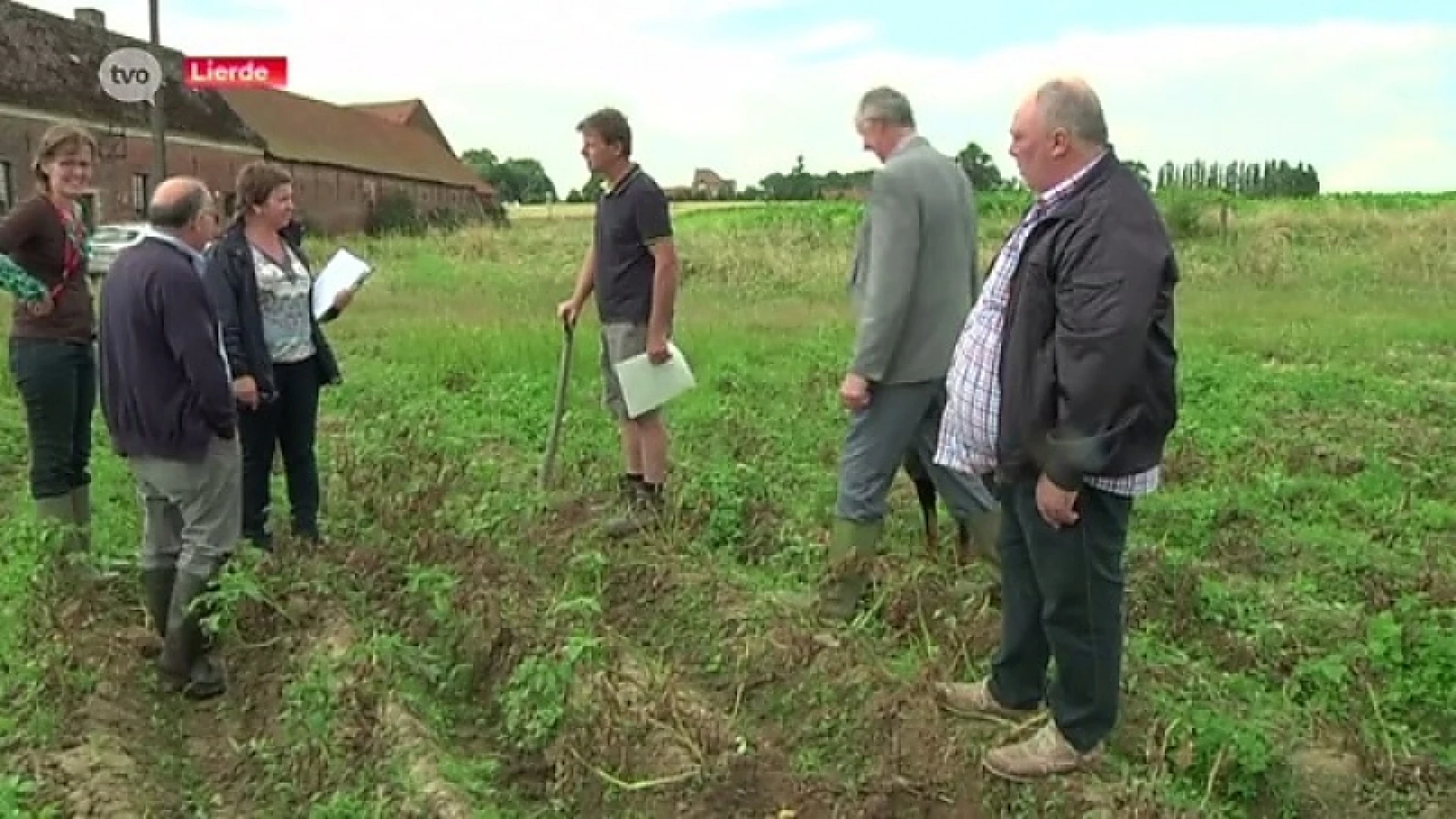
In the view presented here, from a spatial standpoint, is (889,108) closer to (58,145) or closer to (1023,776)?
(1023,776)

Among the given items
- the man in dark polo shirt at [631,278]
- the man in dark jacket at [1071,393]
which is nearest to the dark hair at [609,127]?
the man in dark polo shirt at [631,278]

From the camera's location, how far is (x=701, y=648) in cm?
488

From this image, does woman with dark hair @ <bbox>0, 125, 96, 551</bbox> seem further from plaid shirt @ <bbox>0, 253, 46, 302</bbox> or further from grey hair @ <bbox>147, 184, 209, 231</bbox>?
grey hair @ <bbox>147, 184, 209, 231</bbox>

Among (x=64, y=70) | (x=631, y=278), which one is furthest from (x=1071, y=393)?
(x=64, y=70)

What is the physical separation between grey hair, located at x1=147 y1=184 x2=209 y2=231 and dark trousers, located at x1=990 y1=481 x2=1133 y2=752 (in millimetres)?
2802

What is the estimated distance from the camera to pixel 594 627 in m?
4.91

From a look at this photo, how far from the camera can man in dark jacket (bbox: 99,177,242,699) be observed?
14.9 ft

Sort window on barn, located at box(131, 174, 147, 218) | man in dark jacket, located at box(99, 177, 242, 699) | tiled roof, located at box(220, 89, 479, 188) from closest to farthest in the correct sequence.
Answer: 1. man in dark jacket, located at box(99, 177, 242, 699)
2. window on barn, located at box(131, 174, 147, 218)
3. tiled roof, located at box(220, 89, 479, 188)

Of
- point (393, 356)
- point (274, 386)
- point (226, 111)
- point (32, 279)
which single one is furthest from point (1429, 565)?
point (226, 111)

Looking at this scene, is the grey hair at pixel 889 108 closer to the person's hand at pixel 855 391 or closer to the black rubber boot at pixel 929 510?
the person's hand at pixel 855 391

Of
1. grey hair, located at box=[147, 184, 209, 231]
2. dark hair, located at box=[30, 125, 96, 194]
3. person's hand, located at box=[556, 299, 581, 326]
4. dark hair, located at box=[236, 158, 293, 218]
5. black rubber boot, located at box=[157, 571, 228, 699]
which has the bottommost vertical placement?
black rubber boot, located at box=[157, 571, 228, 699]

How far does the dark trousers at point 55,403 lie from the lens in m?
5.74

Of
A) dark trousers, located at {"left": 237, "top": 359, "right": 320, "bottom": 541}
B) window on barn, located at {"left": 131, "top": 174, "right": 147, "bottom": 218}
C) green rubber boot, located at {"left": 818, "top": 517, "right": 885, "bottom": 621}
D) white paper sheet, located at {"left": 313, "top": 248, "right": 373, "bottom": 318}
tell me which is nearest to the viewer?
green rubber boot, located at {"left": 818, "top": 517, "right": 885, "bottom": 621}

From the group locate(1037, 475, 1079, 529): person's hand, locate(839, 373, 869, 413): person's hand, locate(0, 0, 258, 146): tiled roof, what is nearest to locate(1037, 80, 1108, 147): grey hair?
locate(1037, 475, 1079, 529): person's hand
